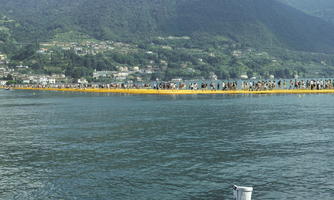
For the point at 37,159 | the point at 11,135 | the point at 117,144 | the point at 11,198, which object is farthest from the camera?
the point at 11,135

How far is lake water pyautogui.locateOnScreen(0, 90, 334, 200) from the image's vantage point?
2964cm

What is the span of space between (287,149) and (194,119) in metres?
29.6

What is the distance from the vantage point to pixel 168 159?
3884 cm

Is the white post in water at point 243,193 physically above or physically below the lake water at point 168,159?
above

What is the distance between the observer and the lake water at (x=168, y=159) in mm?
29641

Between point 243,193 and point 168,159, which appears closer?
point 243,193

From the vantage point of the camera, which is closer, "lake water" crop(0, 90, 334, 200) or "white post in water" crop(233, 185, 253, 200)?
"white post in water" crop(233, 185, 253, 200)

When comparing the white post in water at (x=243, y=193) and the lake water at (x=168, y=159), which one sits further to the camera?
the lake water at (x=168, y=159)

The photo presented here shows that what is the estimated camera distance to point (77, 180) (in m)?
32.4

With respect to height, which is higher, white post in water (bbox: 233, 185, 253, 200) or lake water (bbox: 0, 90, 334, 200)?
white post in water (bbox: 233, 185, 253, 200)

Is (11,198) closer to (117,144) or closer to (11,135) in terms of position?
(117,144)

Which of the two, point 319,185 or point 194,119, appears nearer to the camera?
point 319,185

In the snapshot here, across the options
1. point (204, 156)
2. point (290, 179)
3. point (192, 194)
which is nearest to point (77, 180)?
point (192, 194)

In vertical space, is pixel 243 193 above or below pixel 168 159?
above
